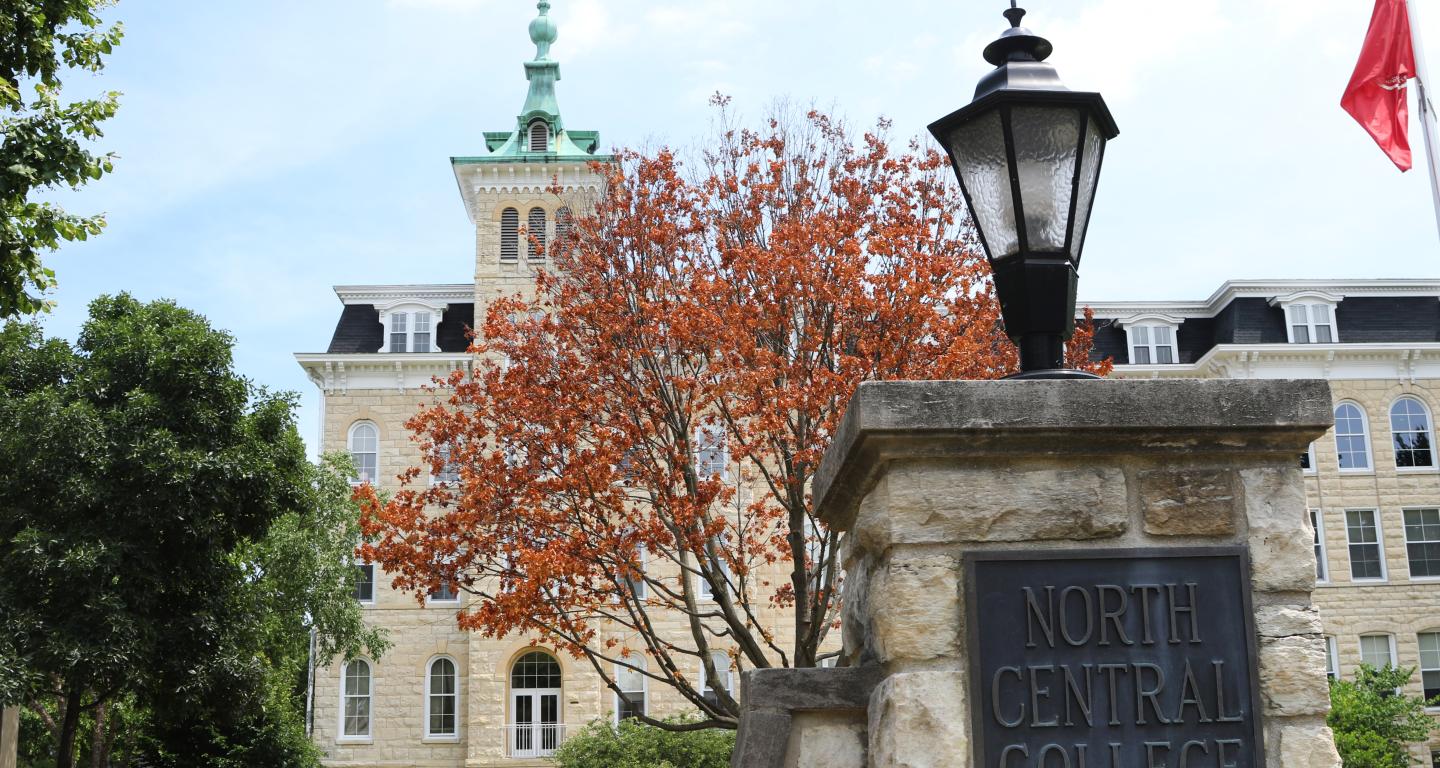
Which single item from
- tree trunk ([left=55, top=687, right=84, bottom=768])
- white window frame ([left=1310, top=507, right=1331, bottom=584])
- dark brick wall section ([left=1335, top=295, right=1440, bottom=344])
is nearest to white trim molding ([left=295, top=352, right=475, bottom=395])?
tree trunk ([left=55, top=687, right=84, bottom=768])

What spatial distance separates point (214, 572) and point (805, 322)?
12229 millimetres

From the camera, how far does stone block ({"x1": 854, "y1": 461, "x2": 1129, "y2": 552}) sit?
3703 mm

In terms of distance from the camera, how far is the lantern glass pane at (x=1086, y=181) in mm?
4234

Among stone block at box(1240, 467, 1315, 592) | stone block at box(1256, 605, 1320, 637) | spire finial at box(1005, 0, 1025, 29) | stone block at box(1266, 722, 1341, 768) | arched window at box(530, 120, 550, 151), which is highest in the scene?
arched window at box(530, 120, 550, 151)

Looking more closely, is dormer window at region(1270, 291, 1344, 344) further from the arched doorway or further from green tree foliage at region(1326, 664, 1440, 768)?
the arched doorway

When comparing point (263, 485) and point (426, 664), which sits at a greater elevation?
point (263, 485)

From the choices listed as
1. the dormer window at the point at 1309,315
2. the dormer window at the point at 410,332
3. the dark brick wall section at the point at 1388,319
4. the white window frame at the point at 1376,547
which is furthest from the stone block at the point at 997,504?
the dark brick wall section at the point at 1388,319

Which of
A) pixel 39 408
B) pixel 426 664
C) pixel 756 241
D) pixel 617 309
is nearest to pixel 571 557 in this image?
pixel 617 309

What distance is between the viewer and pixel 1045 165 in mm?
4207

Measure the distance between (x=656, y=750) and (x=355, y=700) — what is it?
495 inches

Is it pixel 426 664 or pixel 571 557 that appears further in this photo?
pixel 426 664

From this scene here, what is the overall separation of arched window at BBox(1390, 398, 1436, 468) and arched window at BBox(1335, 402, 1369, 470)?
791 mm

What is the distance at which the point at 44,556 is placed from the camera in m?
19.7

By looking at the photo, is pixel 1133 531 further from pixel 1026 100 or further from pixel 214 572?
pixel 214 572
